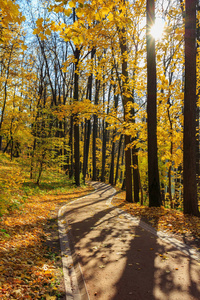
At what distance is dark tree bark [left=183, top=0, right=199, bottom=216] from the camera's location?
24.4 ft

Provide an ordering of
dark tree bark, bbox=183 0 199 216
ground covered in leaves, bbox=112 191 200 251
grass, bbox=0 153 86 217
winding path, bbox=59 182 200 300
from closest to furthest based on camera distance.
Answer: winding path, bbox=59 182 200 300
ground covered in leaves, bbox=112 191 200 251
grass, bbox=0 153 86 217
dark tree bark, bbox=183 0 199 216

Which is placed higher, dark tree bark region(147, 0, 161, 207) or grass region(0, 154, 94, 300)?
dark tree bark region(147, 0, 161, 207)

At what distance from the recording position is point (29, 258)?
432 centimetres

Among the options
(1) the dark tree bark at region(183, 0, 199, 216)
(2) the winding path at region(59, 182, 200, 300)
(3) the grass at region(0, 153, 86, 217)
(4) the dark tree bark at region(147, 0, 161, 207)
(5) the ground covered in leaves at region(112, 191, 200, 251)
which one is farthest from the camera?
(4) the dark tree bark at region(147, 0, 161, 207)

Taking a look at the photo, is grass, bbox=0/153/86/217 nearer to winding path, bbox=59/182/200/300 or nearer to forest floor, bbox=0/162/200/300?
forest floor, bbox=0/162/200/300

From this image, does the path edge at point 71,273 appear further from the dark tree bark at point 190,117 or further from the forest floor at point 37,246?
the dark tree bark at point 190,117

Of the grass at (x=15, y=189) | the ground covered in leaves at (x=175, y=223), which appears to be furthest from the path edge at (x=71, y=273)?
the ground covered in leaves at (x=175, y=223)

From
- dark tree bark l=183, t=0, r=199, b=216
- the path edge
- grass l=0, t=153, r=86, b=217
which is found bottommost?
the path edge

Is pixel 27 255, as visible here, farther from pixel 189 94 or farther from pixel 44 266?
pixel 189 94

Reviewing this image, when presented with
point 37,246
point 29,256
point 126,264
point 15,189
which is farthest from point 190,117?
point 15,189

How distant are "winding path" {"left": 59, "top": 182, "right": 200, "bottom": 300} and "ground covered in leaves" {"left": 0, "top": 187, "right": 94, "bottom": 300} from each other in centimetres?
24

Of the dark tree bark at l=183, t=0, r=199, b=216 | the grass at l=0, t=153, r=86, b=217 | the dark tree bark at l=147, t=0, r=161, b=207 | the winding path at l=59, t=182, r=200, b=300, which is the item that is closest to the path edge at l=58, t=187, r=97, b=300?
the winding path at l=59, t=182, r=200, b=300

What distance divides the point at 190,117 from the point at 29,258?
21.9 ft

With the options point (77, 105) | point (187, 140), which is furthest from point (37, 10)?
point (187, 140)
